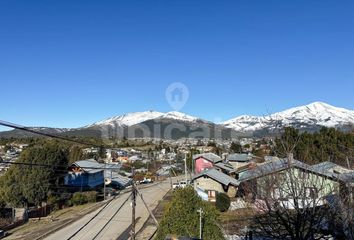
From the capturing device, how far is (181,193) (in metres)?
20.9

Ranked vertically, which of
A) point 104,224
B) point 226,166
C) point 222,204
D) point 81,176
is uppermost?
point 226,166

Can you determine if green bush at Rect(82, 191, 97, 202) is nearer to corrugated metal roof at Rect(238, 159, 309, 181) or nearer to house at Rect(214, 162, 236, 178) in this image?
house at Rect(214, 162, 236, 178)

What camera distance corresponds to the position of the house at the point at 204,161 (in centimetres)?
7980

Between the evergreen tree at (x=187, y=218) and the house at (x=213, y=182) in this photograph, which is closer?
the evergreen tree at (x=187, y=218)

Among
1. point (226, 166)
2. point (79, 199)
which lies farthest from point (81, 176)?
point (226, 166)

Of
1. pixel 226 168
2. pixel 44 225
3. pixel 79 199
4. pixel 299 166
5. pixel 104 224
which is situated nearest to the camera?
pixel 299 166

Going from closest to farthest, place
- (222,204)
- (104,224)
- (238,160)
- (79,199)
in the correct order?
(104,224), (222,204), (79,199), (238,160)

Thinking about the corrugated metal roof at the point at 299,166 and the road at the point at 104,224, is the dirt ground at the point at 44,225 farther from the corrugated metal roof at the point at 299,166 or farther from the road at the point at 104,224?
the corrugated metal roof at the point at 299,166

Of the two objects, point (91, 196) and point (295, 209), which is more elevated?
point (295, 209)

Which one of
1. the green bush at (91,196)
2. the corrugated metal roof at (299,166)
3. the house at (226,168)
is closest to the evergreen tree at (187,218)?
the corrugated metal roof at (299,166)

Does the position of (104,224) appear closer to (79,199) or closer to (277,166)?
→ (79,199)

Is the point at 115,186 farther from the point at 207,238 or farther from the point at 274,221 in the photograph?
the point at 274,221

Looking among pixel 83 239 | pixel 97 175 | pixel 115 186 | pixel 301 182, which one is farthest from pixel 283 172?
pixel 115 186

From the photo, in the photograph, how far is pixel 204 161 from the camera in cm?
8212
